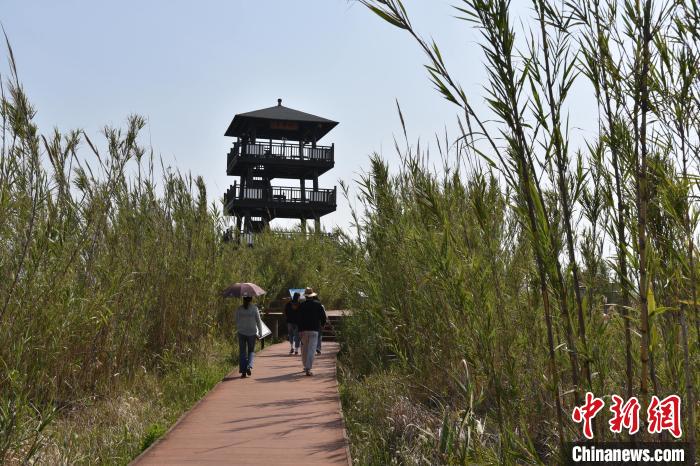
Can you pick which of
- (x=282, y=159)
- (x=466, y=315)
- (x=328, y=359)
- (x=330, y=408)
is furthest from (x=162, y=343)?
(x=282, y=159)

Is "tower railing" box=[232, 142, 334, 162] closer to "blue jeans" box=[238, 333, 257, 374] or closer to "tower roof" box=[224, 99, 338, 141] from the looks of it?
"tower roof" box=[224, 99, 338, 141]

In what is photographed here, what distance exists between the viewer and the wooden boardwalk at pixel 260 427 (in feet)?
20.7

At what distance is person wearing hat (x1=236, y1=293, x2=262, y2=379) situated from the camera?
1177 centimetres

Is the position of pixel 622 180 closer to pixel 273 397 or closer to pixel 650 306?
pixel 650 306

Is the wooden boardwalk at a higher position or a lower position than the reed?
lower

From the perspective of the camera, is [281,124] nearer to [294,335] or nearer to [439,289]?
[294,335]

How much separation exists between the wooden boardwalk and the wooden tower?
2027 centimetres

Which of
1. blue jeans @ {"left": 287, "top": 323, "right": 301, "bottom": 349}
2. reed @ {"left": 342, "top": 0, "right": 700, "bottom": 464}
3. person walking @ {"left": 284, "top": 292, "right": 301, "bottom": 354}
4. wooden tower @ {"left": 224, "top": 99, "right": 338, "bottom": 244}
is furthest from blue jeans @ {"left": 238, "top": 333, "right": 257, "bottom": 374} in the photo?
wooden tower @ {"left": 224, "top": 99, "right": 338, "bottom": 244}

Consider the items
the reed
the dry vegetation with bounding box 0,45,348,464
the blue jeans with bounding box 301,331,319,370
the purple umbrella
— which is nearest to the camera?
the reed

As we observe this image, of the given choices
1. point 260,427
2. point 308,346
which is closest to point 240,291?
point 308,346

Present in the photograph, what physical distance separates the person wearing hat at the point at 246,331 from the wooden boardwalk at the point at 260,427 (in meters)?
0.24

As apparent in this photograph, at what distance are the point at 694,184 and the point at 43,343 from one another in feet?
16.4

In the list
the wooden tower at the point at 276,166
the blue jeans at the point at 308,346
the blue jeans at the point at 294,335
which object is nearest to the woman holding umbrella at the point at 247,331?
the blue jeans at the point at 308,346

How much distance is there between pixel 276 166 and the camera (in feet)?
109
